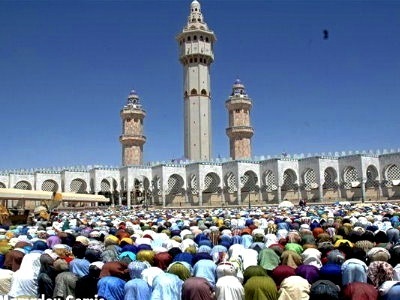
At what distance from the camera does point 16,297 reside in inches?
253

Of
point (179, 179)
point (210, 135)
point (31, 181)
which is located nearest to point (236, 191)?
point (179, 179)

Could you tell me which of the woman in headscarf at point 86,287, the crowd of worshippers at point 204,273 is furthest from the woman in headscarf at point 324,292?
the woman in headscarf at point 86,287

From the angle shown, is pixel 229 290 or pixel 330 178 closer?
pixel 229 290

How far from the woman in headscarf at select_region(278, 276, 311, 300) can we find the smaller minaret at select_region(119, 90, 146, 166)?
52929 millimetres

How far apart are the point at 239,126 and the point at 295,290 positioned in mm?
52007

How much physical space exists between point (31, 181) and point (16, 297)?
45.2 metres

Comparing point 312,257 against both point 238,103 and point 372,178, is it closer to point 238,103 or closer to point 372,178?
point 372,178

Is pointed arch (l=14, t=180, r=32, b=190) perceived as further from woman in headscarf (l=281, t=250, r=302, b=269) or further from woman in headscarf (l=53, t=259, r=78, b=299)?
woman in headscarf (l=281, t=250, r=302, b=269)

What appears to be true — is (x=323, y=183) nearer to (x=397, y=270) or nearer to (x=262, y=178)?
(x=262, y=178)

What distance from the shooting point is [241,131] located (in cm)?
5697

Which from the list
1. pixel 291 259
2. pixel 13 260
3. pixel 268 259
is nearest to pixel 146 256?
pixel 268 259

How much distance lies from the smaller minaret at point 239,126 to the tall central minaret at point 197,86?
4.13 meters

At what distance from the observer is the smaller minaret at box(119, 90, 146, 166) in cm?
5850

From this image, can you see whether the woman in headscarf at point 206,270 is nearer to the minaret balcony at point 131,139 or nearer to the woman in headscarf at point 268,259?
the woman in headscarf at point 268,259
